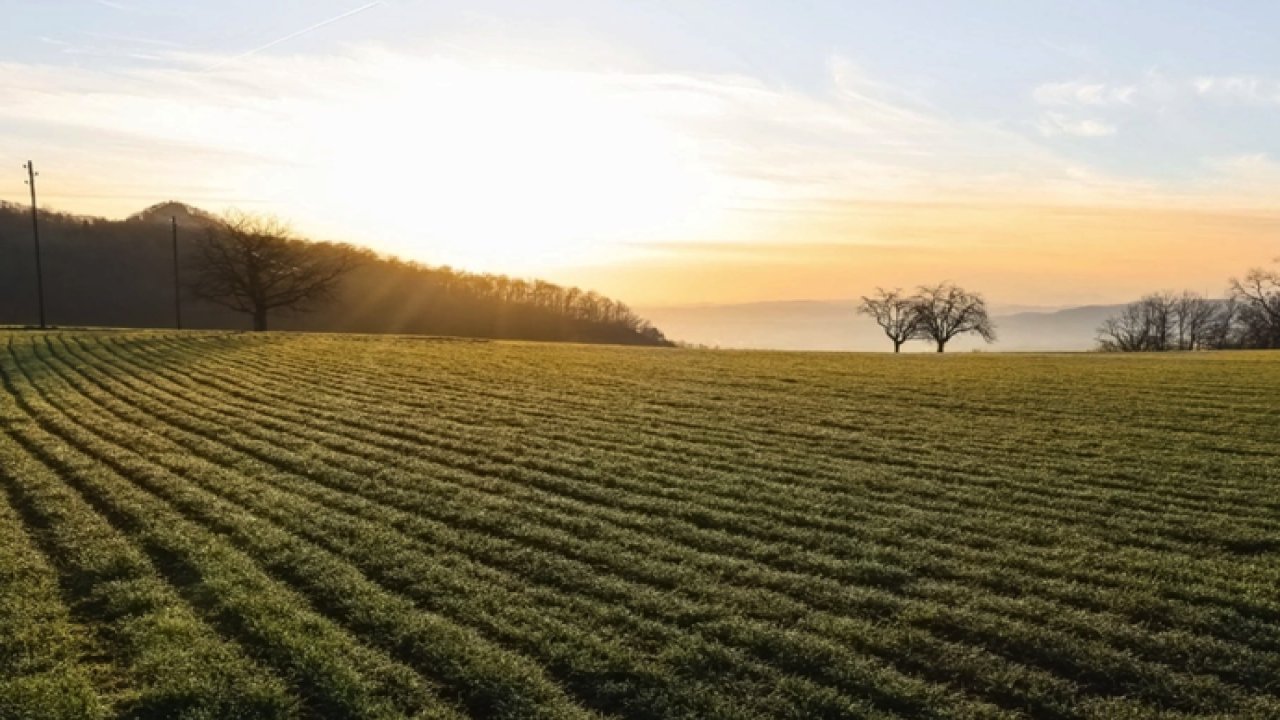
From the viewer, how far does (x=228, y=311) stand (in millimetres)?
118500

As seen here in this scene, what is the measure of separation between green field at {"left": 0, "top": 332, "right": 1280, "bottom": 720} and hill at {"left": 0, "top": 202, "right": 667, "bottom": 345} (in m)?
107

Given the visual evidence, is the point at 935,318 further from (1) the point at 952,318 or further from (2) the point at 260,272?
(2) the point at 260,272

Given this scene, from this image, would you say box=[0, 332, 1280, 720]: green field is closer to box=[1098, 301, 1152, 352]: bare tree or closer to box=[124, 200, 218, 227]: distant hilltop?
box=[1098, 301, 1152, 352]: bare tree

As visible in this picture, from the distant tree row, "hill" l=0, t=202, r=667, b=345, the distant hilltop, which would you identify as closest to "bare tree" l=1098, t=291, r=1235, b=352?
the distant tree row

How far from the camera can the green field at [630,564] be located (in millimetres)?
7941

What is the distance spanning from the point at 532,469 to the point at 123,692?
9316 mm

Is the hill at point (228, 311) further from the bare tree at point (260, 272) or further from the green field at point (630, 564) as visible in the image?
the green field at point (630, 564)

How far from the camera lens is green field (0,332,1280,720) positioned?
26.1ft

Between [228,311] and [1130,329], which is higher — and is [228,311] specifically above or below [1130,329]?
above

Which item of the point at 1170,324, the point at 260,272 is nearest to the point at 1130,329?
the point at 1170,324

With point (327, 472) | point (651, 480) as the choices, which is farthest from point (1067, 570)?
point (327, 472)

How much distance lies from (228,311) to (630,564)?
121 metres

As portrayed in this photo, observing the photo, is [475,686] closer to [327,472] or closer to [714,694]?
[714,694]

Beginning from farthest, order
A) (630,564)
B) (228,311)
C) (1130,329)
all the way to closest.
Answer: (1130,329) < (228,311) < (630,564)
